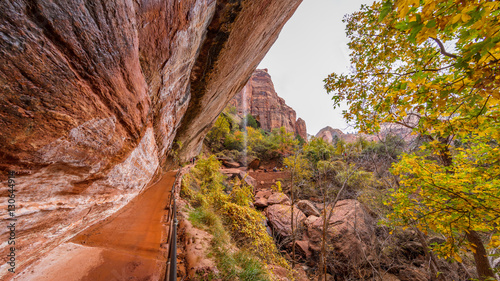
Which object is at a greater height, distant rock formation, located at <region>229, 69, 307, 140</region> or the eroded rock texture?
distant rock formation, located at <region>229, 69, 307, 140</region>

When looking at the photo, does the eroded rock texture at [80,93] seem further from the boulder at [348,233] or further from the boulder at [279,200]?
the boulder at [279,200]

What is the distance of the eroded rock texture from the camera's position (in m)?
1.36

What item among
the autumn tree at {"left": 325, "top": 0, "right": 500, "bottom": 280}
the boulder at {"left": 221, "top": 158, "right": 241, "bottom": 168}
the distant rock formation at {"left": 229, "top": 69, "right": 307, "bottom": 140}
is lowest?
the autumn tree at {"left": 325, "top": 0, "right": 500, "bottom": 280}

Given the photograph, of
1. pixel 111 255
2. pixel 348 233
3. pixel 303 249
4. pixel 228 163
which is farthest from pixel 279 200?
pixel 111 255

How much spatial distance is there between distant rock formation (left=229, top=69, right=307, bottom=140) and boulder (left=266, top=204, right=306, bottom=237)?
3763 cm

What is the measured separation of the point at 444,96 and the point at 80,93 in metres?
3.79

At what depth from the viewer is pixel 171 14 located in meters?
2.88

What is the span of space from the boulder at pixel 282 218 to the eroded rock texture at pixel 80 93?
9.13 metres

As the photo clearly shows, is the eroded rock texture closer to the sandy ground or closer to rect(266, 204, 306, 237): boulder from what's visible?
the sandy ground

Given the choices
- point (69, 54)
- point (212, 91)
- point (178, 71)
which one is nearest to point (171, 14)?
point (178, 71)

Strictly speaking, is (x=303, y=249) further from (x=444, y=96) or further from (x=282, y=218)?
(x=444, y=96)

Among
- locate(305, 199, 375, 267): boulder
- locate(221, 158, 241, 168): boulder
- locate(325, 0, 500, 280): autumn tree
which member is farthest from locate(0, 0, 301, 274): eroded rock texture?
locate(221, 158, 241, 168): boulder

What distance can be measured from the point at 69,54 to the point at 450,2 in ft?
11.8

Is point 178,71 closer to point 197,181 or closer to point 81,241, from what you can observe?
point 81,241
